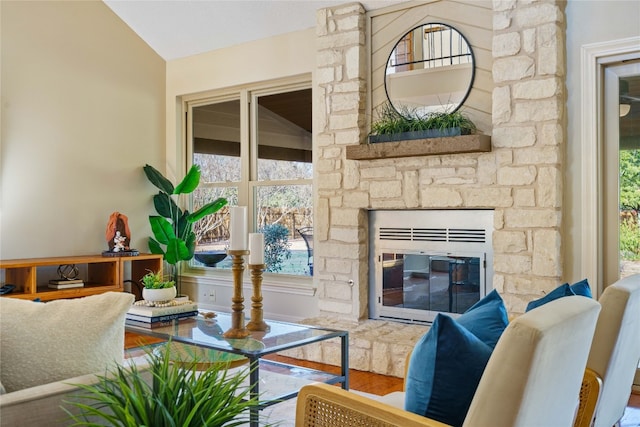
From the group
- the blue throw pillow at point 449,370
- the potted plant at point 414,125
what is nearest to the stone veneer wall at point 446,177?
the potted plant at point 414,125

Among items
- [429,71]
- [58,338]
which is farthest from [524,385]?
[429,71]

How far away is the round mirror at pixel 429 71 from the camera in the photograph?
158 inches

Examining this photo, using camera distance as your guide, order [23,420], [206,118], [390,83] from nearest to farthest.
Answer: [23,420] → [390,83] → [206,118]

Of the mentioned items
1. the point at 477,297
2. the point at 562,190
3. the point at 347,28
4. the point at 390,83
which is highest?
the point at 347,28

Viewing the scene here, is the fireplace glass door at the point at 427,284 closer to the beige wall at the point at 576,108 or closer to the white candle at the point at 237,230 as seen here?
the beige wall at the point at 576,108

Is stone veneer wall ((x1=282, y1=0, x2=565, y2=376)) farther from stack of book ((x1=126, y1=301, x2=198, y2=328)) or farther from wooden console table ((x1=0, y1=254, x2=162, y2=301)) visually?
wooden console table ((x1=0, y1=254, x2=162, y2=301))

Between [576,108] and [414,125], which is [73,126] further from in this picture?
[576,108]

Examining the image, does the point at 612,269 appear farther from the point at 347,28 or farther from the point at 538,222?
the point at 347,28

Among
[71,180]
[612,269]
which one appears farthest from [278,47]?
[612,269]

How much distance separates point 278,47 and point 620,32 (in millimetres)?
2626

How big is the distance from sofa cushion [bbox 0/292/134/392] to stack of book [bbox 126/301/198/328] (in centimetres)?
157

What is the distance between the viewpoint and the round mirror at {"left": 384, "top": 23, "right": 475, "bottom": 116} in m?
4.02

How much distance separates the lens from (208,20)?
5176mm

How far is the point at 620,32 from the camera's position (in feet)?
11.3
